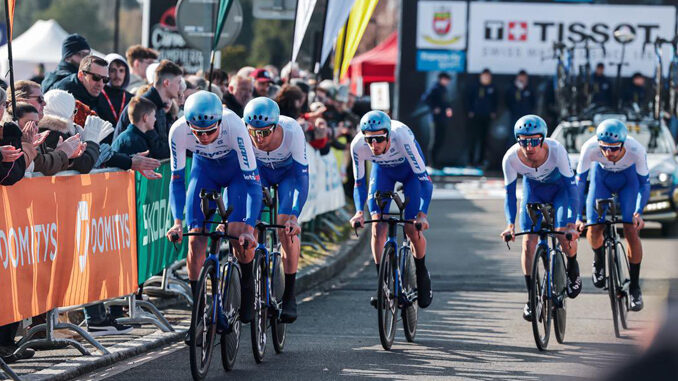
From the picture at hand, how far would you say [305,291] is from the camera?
42.0 ft

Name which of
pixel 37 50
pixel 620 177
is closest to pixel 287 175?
pixel 620 177

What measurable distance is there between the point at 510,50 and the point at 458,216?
10.4m

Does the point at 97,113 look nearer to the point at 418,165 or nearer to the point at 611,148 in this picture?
the point at 418,165

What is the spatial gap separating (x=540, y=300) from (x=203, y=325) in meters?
3.26

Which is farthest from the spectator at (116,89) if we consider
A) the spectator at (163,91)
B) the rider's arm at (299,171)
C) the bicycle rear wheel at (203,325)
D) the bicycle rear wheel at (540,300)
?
the bicycle rear wheel at (540,300)

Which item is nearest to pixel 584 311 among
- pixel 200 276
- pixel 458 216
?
pixel 200 276

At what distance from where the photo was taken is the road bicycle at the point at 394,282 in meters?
8.98

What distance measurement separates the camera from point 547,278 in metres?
9.59

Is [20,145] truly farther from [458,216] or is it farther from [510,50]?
[510,50]

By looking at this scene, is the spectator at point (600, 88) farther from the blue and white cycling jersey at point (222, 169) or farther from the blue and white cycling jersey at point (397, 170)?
the blue and white cycling jersey at point (222, 169)

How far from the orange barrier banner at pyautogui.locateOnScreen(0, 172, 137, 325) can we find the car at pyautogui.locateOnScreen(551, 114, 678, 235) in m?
11.5

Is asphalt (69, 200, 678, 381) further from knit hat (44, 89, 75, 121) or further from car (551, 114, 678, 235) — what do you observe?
car (551, 114, 678, 235)

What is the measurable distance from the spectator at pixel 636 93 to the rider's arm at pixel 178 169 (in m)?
24.6

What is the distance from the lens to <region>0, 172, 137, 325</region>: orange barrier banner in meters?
6.89
